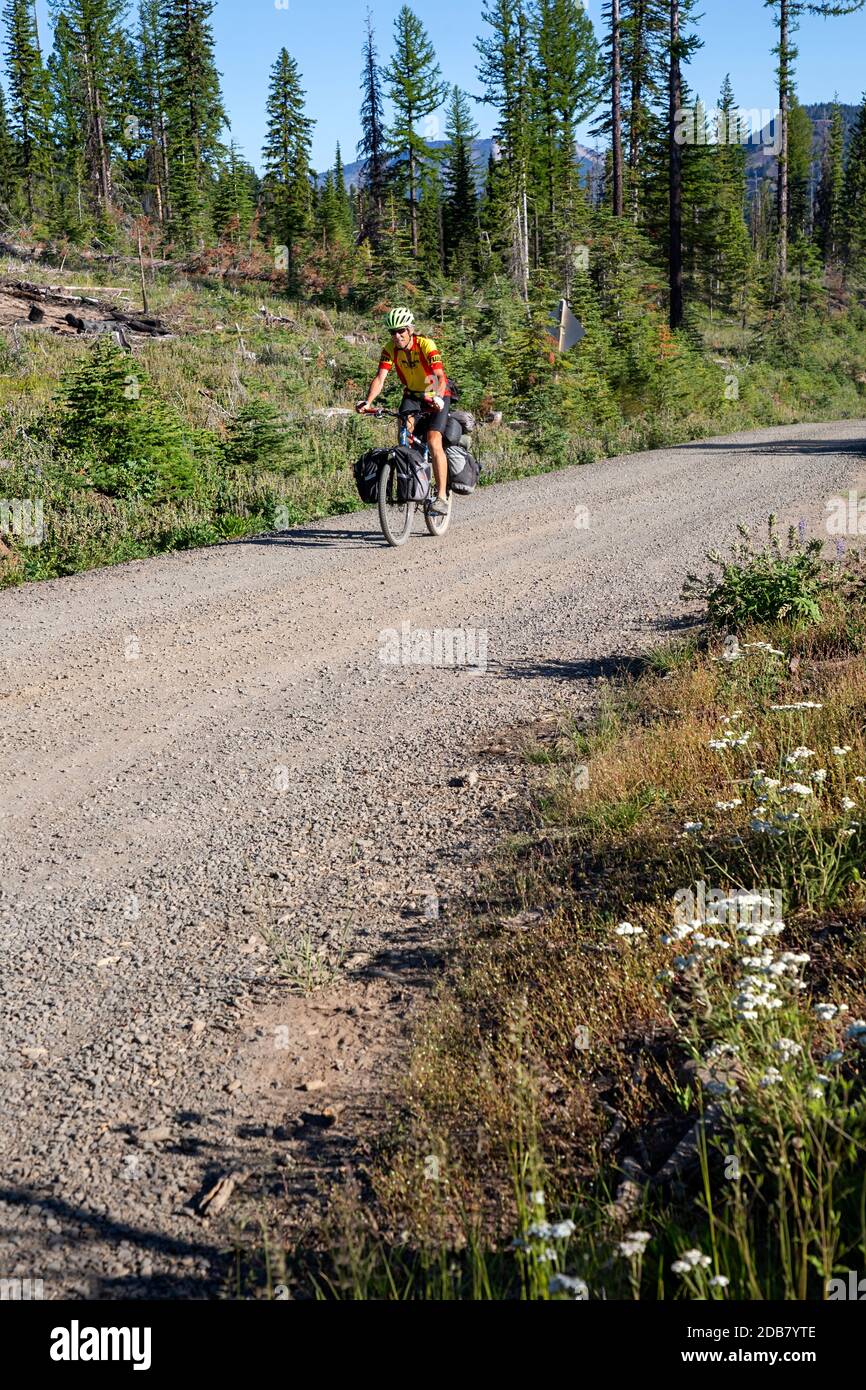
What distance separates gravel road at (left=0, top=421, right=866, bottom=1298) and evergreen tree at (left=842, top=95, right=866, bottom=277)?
58999mm

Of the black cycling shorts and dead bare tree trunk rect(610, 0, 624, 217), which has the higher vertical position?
dead bare tree trunk rect(610, 0, 624, 217)

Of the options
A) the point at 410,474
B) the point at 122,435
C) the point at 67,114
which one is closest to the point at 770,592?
the point at 410,474

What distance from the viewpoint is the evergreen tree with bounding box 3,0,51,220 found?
211 feet

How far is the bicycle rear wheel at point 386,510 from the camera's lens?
1127 cm

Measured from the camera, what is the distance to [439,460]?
1164cm

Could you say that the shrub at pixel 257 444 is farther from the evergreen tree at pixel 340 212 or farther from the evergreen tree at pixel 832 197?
the evergreen tree at pixel 832 197

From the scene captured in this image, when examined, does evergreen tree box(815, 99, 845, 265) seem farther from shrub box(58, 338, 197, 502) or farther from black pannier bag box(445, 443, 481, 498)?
black pannier bag box(445, 443, 481, 498)

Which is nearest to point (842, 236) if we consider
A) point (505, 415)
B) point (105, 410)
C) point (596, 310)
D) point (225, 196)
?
point (225, 196)

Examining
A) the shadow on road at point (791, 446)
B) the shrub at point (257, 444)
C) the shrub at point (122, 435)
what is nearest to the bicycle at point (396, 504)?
the shrub at point (122, 435)

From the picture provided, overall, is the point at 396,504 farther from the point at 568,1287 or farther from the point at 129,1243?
the point at 568,1287

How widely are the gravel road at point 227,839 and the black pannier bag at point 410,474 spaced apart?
2.06 feet

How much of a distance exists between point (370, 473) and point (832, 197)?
8635 centimetres

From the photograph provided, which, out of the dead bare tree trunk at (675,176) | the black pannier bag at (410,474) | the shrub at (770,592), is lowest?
the shrub at (770,592)

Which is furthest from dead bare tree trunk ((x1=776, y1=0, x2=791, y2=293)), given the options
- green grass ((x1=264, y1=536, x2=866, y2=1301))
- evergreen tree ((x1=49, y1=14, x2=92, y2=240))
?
green grass ((x1=264, y1=536, x2=866, y2=1301))
